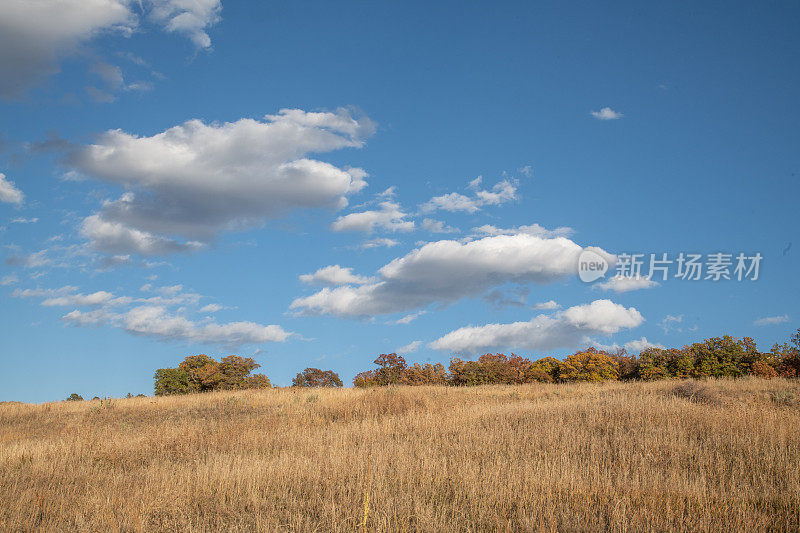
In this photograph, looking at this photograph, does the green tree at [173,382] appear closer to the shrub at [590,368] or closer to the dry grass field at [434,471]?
the dry grass field at [434,471]

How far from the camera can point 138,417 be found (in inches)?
833

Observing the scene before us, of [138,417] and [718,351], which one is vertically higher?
[718,351]

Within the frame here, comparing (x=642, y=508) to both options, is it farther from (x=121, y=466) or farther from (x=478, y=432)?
(x=121, y=466)

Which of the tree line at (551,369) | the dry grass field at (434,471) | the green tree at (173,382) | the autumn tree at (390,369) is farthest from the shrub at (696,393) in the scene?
the green tree at (173,382)

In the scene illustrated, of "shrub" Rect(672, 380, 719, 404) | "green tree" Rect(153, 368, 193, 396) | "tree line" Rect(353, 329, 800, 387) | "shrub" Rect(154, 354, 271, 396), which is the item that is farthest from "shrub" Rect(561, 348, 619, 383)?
"green tree" Rect(153, 368, 193, 396)

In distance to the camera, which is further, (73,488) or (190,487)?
(73,488)

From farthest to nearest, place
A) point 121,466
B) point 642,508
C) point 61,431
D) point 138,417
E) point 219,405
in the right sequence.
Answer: point 219,405 → point 138,417 → point 61,431 → point 121,466 → point 642,508

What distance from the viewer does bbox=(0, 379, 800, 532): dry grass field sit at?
7379 millimetres

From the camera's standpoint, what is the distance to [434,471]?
9.82 m

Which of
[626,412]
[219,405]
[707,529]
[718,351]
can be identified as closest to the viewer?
[707,529]

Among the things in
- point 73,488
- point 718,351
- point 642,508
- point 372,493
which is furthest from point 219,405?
point 718,351

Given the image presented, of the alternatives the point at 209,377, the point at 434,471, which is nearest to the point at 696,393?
the point at 434,471

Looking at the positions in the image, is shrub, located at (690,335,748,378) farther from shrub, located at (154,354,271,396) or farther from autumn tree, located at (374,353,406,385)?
shrub, located at (154,354,271,396)

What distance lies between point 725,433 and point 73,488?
1561 cm
